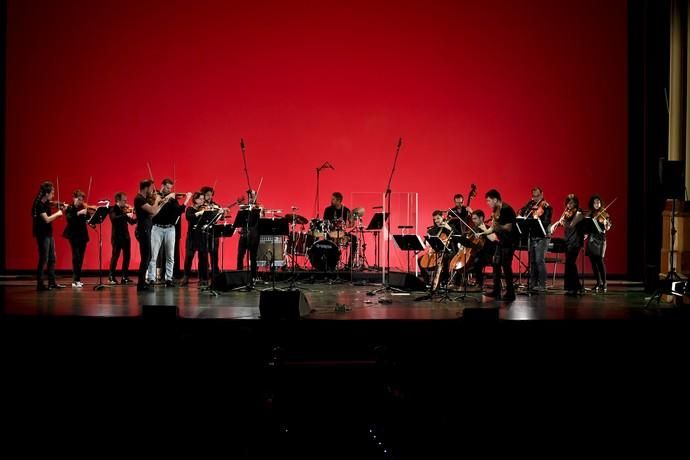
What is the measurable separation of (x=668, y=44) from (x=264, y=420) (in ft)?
33.8

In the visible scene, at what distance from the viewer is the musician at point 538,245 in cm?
1054

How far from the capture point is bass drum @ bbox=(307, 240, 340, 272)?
12.0 m

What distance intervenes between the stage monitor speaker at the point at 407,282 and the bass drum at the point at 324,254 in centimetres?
173

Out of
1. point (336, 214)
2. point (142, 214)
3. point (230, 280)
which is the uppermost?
point (336, 214)

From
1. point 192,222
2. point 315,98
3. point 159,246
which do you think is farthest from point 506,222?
point 315,98

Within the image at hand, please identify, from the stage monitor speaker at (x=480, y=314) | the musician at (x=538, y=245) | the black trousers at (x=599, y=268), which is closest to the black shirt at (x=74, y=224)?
the musician at (x=538, y=245)

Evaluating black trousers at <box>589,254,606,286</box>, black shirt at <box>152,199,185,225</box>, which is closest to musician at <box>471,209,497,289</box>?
black trousers at <box>589,254,606,286</box>

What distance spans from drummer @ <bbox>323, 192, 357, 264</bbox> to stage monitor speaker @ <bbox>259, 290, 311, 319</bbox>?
625 centimetres

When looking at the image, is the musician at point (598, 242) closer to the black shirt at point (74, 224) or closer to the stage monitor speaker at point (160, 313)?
the stage monitor speaker at point (160, 313)

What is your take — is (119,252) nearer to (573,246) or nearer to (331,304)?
(331,304)

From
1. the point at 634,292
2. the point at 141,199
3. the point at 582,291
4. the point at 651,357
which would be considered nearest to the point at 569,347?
the point at 651,357

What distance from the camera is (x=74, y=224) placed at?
11.0 meters

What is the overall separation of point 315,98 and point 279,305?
28.5ft

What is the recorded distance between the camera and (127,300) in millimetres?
8180
